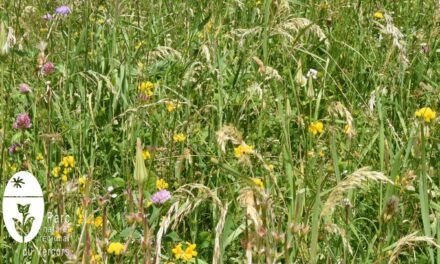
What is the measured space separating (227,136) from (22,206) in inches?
16.4

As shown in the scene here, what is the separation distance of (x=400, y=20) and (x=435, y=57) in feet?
1.42

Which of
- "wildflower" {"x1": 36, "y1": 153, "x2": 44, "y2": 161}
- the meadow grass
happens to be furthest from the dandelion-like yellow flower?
"wildflower" {"x1": 36, "y1": 153, "x2": 44, "y2": 161}

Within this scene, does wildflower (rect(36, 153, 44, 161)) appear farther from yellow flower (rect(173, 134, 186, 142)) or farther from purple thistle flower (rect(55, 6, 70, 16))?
purple thistle flower (rect(55, 6, 70, 16))

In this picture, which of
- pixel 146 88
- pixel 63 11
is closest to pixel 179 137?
pixel 146 88

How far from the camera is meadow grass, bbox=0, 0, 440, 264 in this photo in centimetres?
133

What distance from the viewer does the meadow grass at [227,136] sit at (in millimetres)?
1330

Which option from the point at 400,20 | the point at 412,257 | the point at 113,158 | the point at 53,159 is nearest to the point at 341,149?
the point at 412,257

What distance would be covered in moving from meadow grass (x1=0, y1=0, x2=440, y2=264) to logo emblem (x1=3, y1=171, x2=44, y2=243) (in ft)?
0.13

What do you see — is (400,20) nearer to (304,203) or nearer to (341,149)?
(341,149)

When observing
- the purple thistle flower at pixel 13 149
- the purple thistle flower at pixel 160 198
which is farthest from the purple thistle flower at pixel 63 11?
the purple thistle flower at pixel 160 198

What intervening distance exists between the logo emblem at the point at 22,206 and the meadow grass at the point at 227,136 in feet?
0.13

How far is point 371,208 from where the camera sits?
5.97ft

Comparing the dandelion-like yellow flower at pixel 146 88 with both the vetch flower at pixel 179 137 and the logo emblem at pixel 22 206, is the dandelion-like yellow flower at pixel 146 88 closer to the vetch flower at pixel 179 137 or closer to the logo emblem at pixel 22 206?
the vetch flower at pixel 179 137

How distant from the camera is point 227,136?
132cm
